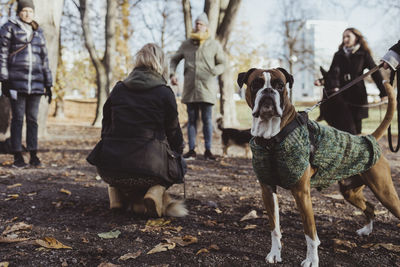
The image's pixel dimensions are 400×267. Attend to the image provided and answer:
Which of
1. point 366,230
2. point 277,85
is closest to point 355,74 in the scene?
point 366,230

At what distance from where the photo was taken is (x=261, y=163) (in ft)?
8.37

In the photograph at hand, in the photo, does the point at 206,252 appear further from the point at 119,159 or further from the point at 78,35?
the point at 78,35

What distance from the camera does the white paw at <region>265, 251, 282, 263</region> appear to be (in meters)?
2.66

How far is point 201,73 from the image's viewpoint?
681 centimetres

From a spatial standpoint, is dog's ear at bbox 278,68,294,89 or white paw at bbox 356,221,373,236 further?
white paw at bbox 356,221,373,236

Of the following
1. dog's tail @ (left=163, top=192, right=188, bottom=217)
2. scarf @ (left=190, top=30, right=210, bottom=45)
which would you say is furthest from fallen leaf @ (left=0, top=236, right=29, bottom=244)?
scarf @ (left=190, top=30, right=210, bottom=45)

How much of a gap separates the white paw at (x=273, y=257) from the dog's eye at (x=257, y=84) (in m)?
1.21

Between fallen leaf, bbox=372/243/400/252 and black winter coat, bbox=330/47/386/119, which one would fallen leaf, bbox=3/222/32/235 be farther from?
black winter coat, bbox=330/47/386/119

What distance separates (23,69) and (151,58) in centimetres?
284

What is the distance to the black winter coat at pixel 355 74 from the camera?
5062mm

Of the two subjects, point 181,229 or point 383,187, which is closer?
point 383,187

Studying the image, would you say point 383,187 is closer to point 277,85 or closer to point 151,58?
point 277,85

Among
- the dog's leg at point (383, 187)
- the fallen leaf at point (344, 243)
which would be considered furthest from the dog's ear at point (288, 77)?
the fallen leaf at point (344, 243)

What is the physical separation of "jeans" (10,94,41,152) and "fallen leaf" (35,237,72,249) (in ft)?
10.8
